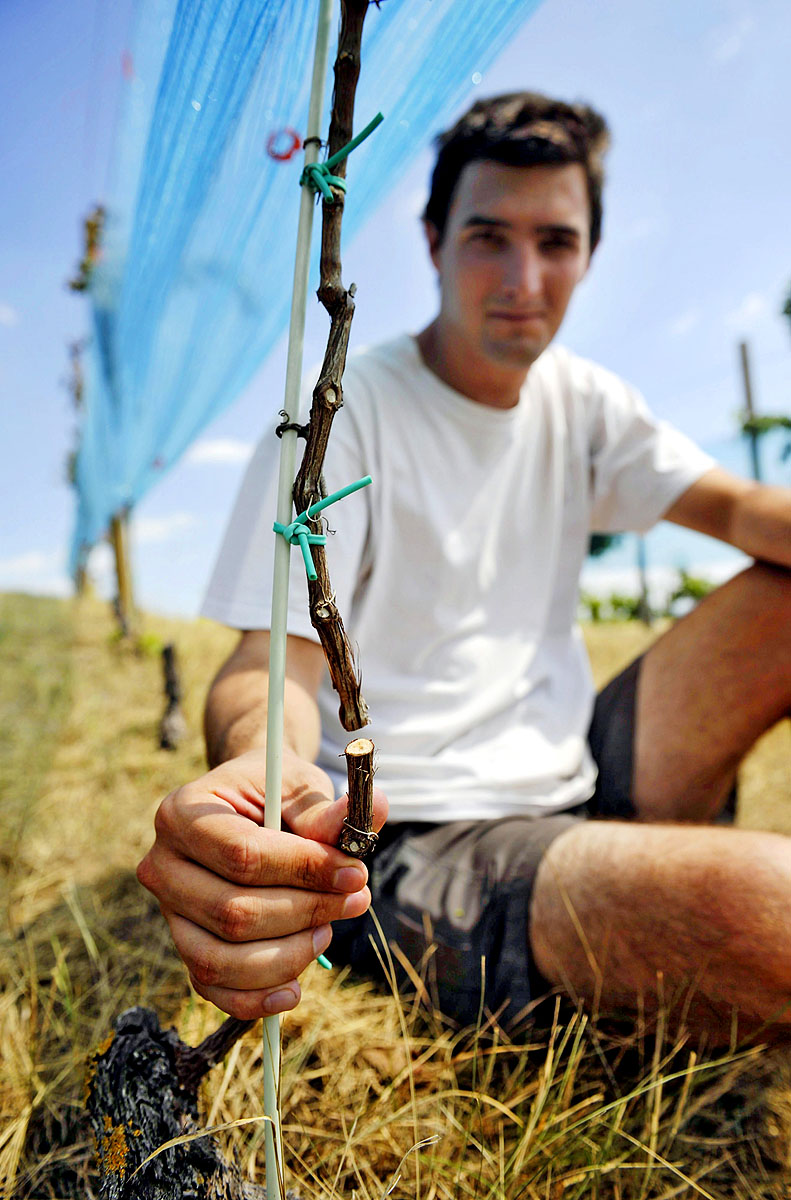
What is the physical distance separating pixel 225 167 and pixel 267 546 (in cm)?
80

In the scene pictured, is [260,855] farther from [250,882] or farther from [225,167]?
[225,167]

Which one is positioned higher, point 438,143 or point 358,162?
point 438,143

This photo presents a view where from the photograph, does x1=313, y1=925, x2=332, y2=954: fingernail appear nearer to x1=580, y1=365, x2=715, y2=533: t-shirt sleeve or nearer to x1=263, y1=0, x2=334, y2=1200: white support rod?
x1=263, y1=0, x2=334, y2=1200: white support rod

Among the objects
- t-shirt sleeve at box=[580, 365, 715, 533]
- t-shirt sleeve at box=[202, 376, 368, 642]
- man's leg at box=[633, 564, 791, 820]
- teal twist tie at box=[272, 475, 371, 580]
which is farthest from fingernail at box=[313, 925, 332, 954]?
t-shirt sleeve at box=[580, 365, 715, 533]

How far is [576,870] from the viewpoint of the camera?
104 centimetres

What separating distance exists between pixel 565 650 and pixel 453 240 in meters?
0.94

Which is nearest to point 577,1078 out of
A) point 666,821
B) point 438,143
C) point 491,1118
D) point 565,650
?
point 491,1118

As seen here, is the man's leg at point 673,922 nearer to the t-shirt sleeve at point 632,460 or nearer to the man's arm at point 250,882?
the man's arm at point 250,882

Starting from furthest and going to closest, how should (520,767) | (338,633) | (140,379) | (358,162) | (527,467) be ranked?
1. (140,379)
2. (527,467)
3. (520,767)
4. (358,162)
5. (338,633)

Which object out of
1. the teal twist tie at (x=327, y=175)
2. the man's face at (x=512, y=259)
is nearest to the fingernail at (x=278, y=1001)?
the teal twist tie at (x=327, y=175)

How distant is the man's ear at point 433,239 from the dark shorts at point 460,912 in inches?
49.8

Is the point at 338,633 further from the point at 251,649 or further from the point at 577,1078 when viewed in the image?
the point at 577,1078

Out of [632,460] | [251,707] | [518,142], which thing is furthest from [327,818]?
[518,142]

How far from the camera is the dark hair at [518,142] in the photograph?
1.41 metres
